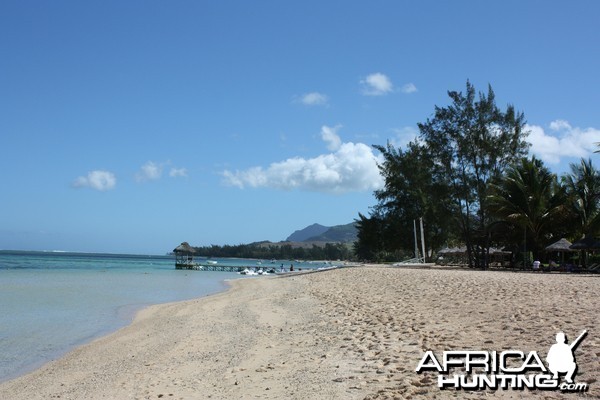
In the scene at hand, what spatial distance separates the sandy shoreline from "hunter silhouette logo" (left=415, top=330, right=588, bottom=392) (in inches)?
4.9

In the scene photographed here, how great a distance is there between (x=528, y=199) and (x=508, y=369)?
84.2ft

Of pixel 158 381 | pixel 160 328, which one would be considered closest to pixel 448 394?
pixel 158 381

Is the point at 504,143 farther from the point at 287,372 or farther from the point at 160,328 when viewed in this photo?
the point at 287,372

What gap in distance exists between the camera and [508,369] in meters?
5.38

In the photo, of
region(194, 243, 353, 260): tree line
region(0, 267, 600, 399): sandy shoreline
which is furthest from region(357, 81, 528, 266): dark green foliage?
region(194, 243, 353, 260): tree line

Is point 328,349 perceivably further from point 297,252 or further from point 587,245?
point 297,252

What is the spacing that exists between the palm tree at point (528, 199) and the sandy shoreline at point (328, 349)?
56.6 feet

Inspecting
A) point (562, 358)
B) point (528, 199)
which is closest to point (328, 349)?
point (562, 358)

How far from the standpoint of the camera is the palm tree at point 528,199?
2853 centimetres

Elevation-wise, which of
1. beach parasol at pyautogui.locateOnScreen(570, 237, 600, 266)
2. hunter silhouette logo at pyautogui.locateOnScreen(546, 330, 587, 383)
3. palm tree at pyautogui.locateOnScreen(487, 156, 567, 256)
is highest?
palm tree at pyautogui.locateOnScreen(487, 156, 567, 256)

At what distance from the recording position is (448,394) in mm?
4926

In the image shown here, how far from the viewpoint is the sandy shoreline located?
5.85m

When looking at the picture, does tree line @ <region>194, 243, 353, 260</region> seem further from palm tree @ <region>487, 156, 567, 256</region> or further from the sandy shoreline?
the sandy shoreline

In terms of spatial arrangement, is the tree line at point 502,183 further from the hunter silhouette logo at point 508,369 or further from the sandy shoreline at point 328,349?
the hunter silhouette logo at point 508,369
